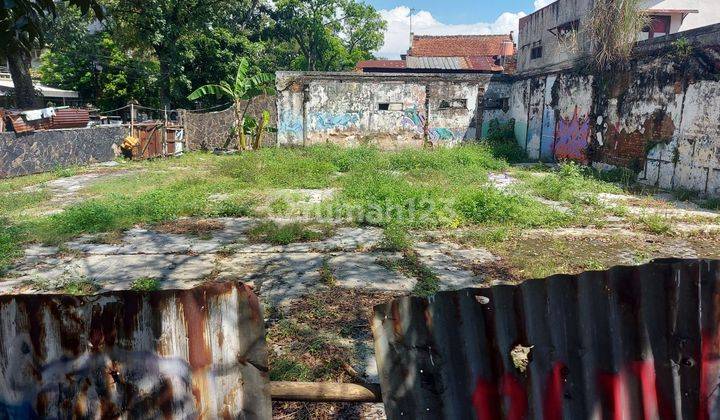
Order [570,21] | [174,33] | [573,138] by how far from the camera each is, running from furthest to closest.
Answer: [174,33]
[570,21]
[573,138]

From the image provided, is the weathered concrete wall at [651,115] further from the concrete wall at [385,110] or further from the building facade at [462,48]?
the building facade at [462,48]

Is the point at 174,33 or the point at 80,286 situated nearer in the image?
the point at 80,286

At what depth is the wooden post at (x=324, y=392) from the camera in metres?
1.81

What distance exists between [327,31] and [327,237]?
28463 mm

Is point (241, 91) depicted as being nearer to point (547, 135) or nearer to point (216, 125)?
point (216, 125)

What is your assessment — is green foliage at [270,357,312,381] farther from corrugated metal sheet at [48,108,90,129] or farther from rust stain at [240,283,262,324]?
corrugated metal sheet at [48,108,90,129]

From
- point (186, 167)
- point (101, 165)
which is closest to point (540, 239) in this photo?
point (186, 167)

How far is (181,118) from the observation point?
1714 cm

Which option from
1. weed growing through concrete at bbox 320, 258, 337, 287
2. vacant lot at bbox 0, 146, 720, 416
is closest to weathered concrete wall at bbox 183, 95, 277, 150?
vacant lot at bbox 0, 146, 720, 416

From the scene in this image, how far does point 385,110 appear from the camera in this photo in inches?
720

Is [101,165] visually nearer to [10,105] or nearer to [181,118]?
[181,118]

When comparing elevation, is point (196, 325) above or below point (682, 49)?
below

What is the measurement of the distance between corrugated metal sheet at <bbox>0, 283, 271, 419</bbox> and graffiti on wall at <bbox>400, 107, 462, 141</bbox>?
56.4ft

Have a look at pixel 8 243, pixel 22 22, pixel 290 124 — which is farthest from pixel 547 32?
pixel 22 22
